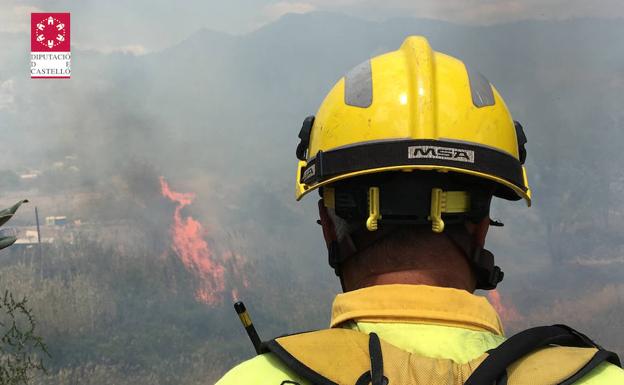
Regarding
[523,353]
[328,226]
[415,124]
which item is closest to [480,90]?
[415,124]

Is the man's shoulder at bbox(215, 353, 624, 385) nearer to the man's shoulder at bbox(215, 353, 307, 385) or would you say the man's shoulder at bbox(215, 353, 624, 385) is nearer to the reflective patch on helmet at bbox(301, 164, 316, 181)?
the man's shoulder at bbox(215, 353, 307, 385)

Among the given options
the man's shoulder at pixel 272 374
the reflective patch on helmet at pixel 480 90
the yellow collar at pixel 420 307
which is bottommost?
the man's shoulder at pixel 272 374

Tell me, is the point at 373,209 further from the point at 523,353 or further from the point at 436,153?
the point at 523,353

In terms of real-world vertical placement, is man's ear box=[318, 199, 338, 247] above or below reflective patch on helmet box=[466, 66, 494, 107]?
below

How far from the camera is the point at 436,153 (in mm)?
3098

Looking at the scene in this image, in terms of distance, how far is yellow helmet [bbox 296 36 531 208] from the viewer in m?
3.14

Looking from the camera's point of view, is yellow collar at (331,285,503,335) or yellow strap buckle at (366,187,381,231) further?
yellow strap buckle at (366,187,381,231)

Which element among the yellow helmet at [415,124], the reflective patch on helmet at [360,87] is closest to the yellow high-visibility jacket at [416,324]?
the yellow helmet at [415,124]

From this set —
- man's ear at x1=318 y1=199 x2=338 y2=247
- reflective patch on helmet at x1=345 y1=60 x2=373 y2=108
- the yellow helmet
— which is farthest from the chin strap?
reflective patch on helmet at x1=345 y1=60 x2=373 y2=108

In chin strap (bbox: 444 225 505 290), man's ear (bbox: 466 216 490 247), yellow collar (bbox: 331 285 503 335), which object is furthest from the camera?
man's ear (bbox: 466 216 490 247)

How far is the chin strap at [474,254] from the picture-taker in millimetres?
3127

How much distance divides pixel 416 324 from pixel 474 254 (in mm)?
624

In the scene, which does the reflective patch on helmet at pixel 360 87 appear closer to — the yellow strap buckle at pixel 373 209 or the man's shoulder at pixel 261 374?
the yellow strap buckle at pixel 373 209

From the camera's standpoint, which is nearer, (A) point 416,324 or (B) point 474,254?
(A) point 416,324
